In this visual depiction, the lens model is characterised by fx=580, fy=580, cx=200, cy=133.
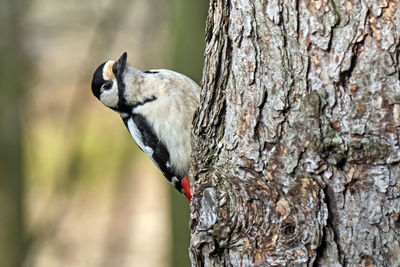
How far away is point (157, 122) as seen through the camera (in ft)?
10.1

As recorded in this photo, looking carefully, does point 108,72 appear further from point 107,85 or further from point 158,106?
point 158,106

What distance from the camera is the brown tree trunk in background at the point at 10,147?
4.40 meters

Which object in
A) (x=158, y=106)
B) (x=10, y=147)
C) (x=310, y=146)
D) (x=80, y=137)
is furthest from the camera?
(x=80, y=137)

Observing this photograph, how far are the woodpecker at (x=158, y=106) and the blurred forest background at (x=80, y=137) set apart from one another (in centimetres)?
65

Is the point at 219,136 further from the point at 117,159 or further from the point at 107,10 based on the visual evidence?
the point at 117,159

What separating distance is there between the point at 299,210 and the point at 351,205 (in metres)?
0.14

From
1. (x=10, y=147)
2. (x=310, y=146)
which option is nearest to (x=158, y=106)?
(x=310, y=146)

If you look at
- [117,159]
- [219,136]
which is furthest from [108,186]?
[219,136]

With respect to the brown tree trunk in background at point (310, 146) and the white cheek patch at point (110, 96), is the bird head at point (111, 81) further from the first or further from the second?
the brown tree trunk in background at point (310, 146)

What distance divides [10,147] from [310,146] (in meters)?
3.39

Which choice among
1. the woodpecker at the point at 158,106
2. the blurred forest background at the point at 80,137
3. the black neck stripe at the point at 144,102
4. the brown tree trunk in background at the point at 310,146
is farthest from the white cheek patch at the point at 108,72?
the brown tree trunk in background at the point at 310,146

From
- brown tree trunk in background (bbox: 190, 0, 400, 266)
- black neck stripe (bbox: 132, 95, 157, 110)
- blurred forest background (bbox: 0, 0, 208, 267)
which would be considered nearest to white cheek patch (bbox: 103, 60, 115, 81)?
black neck stripe (bbox: 132, 95, 157, 110)

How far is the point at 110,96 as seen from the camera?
3.22 meters

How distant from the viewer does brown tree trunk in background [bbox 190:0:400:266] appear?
1523 mm
